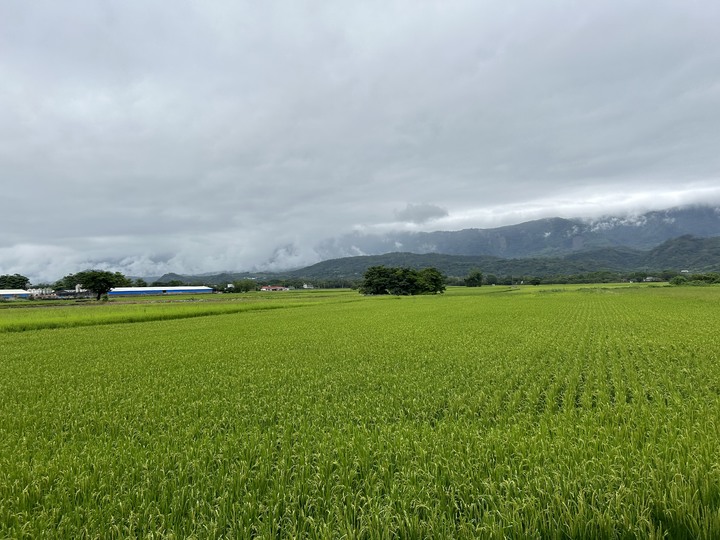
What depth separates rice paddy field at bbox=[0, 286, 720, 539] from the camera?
3.90m

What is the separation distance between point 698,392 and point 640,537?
28.8 feet

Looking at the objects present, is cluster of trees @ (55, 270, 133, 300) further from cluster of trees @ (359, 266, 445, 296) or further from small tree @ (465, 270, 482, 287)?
small tree @ (465, 270, 482, 287)

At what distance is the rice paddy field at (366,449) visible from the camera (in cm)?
390

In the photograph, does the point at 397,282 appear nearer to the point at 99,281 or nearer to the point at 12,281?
the point at 99,281

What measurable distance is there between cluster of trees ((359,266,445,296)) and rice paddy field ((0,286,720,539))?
10254 cm

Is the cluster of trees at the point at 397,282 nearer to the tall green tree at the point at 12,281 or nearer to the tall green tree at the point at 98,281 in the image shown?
the tall green tree at the point at 98,281

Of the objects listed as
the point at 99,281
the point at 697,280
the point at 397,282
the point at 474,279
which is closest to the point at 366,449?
the point at 397,282

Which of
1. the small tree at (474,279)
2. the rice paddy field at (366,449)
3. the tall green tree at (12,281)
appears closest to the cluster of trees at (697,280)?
the small tree at (474,279)

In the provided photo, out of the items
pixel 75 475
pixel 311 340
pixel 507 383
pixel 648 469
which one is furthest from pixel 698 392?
pixel 311 340

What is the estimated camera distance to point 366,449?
18.8 ft

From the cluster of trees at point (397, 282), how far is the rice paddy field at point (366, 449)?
102536mm

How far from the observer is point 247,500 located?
176 inches

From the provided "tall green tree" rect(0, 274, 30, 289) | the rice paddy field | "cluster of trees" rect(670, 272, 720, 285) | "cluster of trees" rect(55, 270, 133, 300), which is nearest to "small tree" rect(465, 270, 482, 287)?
"cluster of trees" rect(670, 272, 720, 285)

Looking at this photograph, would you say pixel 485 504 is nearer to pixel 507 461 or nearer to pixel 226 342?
pixel 507 461
